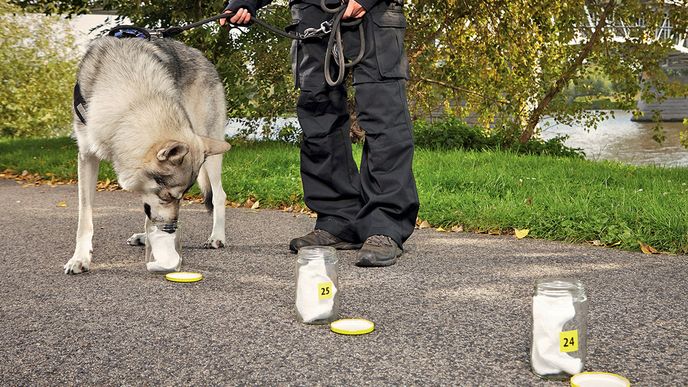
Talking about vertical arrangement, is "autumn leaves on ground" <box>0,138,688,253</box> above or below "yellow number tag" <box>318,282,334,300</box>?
below

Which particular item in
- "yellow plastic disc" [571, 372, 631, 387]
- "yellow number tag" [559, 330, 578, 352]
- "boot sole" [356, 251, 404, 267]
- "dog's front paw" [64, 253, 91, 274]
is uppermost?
"yellow number tag" [559, 330, 578, 352]

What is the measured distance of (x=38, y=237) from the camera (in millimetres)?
5473

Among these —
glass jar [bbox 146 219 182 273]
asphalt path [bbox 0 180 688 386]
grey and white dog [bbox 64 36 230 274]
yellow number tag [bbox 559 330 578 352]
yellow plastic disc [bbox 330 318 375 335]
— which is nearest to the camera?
yellow number tag [bbox 559 330 578 352]

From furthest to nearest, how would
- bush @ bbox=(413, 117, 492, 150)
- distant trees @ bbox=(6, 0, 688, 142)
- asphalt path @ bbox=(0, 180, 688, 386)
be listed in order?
bush @ bbox=(413, 117, 492, 150)
distant trees @ bbox=(6, 0, 688, 142)
asphalt path @ bbox=(0, 180, 688, 386)

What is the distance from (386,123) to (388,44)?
482 millimetres

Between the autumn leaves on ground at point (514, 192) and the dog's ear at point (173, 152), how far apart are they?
2508mm

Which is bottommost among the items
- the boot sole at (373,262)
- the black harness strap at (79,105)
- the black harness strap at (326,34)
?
the boot sole at (373,262)

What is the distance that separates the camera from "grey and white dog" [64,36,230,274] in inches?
157

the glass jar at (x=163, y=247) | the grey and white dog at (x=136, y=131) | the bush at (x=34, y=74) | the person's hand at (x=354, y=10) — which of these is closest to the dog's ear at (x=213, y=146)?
the grey and white dog at (x=136, y=131)

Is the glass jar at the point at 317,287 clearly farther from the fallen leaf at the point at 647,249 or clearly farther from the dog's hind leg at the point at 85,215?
the fallen leaf at the point at 647,249

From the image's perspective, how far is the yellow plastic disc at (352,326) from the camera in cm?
300

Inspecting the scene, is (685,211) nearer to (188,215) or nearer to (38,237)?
(188,215)

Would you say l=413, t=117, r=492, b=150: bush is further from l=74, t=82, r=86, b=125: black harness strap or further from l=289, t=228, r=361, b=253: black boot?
l=74, t=82, r=86, b=125: black harness strap

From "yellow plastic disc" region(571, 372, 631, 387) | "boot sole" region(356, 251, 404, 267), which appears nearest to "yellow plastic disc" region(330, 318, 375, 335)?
"yellow plastic disc" region(571, 372, 631, 387)
